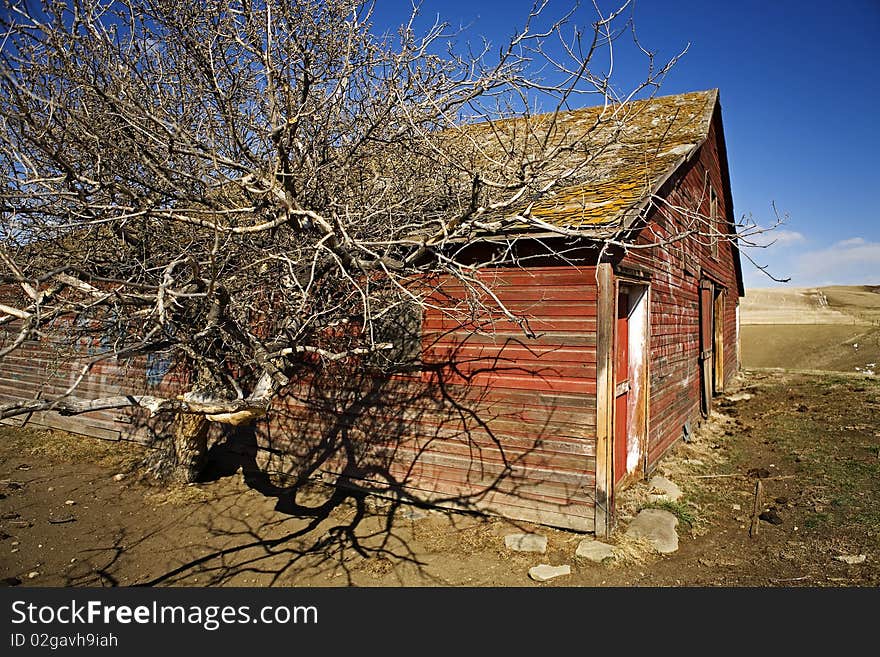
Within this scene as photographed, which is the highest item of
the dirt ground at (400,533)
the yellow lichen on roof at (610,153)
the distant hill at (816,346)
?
the yellow lichen on roof at (610,153)

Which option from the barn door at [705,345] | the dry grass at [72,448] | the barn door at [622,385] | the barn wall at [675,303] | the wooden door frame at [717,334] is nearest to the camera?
the barn door at [622,385]

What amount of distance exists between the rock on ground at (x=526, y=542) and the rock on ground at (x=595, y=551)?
38cm

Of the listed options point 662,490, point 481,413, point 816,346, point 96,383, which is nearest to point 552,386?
point 481,413

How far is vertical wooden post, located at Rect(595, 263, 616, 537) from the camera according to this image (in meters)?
5.71

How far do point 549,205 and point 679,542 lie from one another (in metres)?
4.10

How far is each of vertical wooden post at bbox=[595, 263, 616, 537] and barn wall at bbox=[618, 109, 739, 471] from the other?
72cm

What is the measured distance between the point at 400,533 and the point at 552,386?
245 cm

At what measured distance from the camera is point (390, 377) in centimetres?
711

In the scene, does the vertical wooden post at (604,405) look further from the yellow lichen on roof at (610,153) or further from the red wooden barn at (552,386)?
the yellow lichen on roof at (610,153)

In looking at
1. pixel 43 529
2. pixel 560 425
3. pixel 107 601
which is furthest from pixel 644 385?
pixel 43 529

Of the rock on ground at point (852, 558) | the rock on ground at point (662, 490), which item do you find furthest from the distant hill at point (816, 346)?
the rock on ground at point (852, 558)

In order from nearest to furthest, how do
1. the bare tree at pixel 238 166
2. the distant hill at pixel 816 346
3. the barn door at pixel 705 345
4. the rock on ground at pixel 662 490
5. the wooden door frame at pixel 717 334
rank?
the bare tree at pixel 238 166
the rock on ground at pixel 662 490
the barn door at pixel 705 345
the wooden door frame at pixel 717 334
the distant hill at pixel 816 346

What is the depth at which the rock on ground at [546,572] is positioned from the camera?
16.5 feet

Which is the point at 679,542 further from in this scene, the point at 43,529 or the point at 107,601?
the point at 43,529
